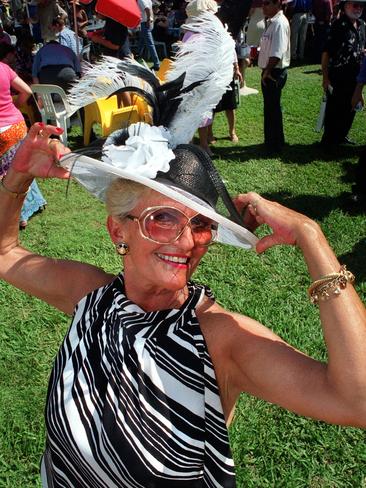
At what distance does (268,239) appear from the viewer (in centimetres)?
149

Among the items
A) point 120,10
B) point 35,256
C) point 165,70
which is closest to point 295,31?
point 120,10

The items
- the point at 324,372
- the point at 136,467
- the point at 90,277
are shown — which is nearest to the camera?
the point at 324,372

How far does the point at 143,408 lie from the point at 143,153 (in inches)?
30.8

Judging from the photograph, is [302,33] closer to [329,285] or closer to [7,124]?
[7,124]

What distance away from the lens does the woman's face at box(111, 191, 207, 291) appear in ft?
4.95

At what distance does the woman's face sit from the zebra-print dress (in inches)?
4.5

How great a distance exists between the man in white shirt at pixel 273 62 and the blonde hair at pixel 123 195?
19.5 feet

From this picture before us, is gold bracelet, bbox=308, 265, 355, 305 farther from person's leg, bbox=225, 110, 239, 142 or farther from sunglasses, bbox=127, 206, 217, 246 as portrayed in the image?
person's leg, bbox=225, 110, 239, 142

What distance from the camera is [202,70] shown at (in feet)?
5.37

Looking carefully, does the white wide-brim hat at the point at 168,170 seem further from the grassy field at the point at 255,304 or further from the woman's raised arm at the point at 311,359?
the grassy field at the point at 255,304

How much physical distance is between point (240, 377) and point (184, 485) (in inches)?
15.1

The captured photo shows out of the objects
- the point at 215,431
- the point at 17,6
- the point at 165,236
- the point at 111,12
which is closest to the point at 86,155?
the point at 165,236

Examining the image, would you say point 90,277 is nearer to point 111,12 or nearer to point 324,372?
point 324,372

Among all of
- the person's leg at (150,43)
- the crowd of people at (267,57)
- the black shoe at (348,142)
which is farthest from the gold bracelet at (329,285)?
the person's leg at (150,43)
